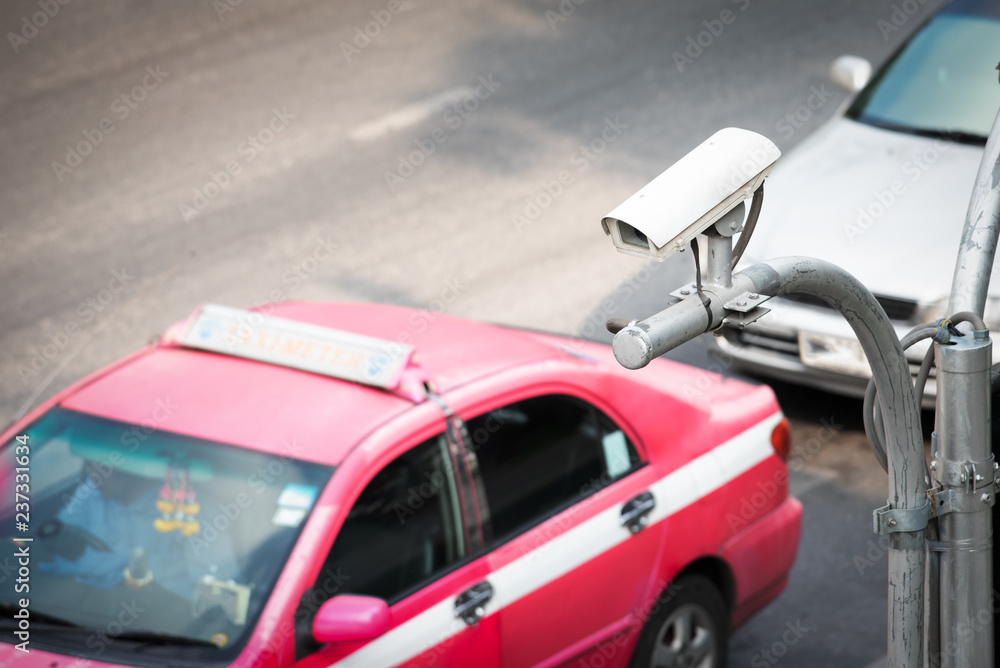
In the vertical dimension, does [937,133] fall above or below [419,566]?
above

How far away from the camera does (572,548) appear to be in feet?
13.4

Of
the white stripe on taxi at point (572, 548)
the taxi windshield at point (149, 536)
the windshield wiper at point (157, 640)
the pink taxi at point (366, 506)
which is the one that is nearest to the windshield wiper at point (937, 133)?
the white stripe on taxi at point (572, 548)

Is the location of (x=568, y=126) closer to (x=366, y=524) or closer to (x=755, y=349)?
(x=755, y=349)

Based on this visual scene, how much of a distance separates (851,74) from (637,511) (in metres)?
5.11

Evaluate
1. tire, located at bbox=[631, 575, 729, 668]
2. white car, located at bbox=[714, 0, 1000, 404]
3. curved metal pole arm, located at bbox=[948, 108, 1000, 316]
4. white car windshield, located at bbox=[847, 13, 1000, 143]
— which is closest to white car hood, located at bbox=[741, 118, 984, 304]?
white car, located at bbox=[714, 0, 1000, 404]

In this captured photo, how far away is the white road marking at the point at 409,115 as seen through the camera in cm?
1113

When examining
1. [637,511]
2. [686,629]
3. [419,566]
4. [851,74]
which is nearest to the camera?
[419,566]

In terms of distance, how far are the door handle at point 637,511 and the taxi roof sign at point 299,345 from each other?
1.03m

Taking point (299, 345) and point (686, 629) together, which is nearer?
point (299, 345)

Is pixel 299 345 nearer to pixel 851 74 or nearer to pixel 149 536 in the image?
pixel 149 536

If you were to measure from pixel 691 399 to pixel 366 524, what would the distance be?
1626 millimetres

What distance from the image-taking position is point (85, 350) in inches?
310

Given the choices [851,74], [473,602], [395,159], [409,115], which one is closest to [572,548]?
[473,602]

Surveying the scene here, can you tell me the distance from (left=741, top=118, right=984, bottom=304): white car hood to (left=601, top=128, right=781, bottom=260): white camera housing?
168 inches
